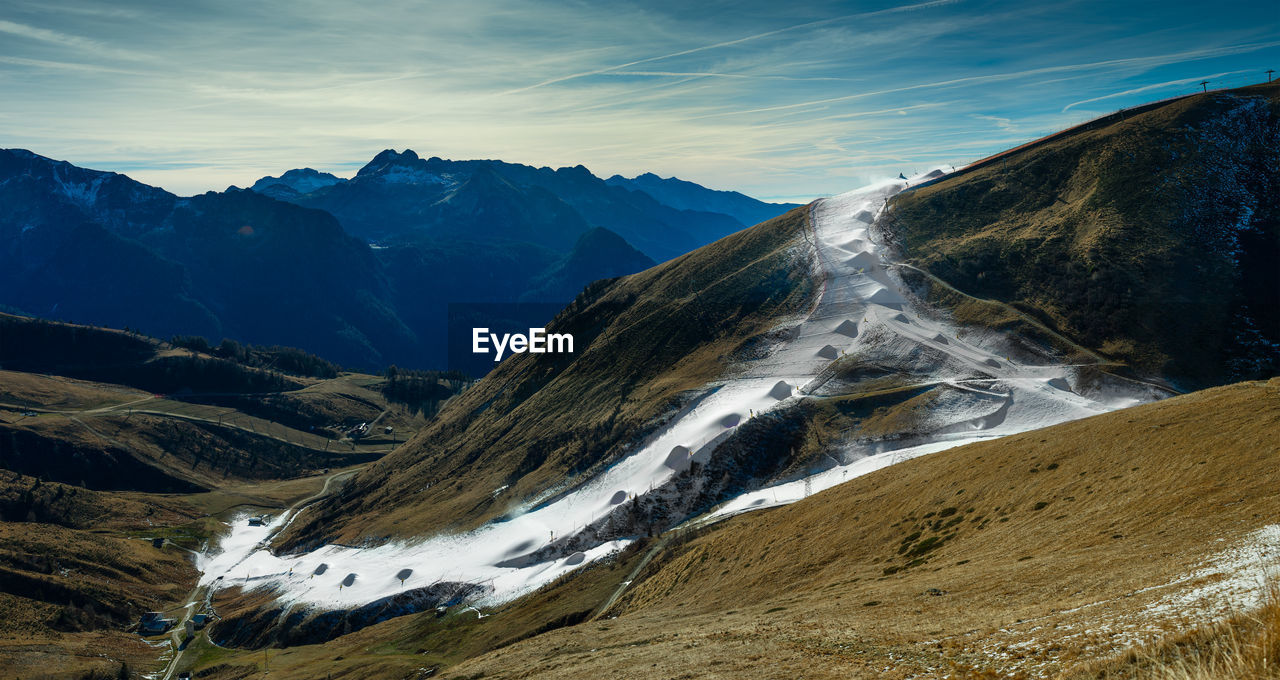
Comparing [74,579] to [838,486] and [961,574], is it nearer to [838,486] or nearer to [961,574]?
[838,486]

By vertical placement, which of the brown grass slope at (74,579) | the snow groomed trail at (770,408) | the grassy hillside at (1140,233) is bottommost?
the brown grass slope at (74,579)

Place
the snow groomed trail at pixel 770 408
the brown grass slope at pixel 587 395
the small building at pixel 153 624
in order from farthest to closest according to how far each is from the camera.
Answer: the brown grass slope at pixel 587 395
the small building at pixel 153 624
the snow groomed trail at pixel 770 408

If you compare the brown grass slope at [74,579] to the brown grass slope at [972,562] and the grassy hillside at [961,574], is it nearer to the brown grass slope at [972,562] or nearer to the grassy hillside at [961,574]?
the grassy hillside at [961,574]

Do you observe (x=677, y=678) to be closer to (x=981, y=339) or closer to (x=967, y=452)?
(x=967, y=452)

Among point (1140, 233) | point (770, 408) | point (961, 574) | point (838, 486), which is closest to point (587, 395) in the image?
point (770, 408)

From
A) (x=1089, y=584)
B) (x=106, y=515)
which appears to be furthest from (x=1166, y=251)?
(x=106, y=515)

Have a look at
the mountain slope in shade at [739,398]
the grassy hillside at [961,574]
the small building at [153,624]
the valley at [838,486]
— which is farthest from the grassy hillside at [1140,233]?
the small building at [153,624]
